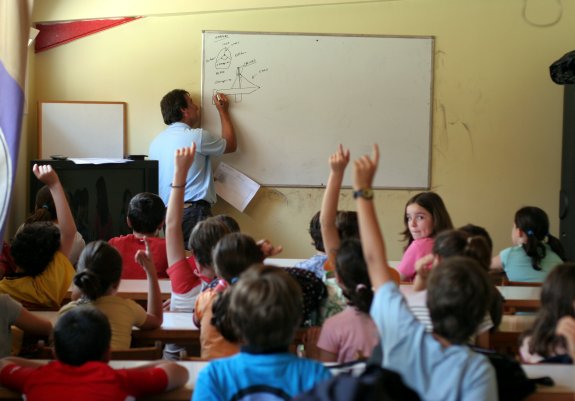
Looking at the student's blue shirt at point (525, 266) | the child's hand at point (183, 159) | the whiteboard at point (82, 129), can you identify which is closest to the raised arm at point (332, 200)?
the child's hand at point (183, 159)

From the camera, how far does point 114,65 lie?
588 cm

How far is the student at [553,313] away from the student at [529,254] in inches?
64.4

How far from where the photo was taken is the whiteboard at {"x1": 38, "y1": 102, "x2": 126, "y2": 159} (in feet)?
19.0

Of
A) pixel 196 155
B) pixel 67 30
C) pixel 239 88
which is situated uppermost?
pixel 67 30

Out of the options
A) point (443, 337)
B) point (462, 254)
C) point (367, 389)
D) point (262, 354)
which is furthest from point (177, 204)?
point (367, 389)

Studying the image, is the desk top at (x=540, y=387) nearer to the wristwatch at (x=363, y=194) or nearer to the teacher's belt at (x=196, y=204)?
the wristwatch at (x=363, y=194)

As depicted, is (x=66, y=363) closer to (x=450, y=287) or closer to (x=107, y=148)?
(x=450, y=287)

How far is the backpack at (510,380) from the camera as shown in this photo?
2031 millimetres

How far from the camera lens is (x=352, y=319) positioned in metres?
2.50

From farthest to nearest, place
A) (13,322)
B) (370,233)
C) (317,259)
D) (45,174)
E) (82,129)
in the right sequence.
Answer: (82,129), (45,174), (317,259), (13,322), (370,233)

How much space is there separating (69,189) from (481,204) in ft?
9.92

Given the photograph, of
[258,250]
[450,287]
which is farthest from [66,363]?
[450,287]

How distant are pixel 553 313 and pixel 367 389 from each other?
119 cm

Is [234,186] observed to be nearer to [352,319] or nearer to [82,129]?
[82,129]
